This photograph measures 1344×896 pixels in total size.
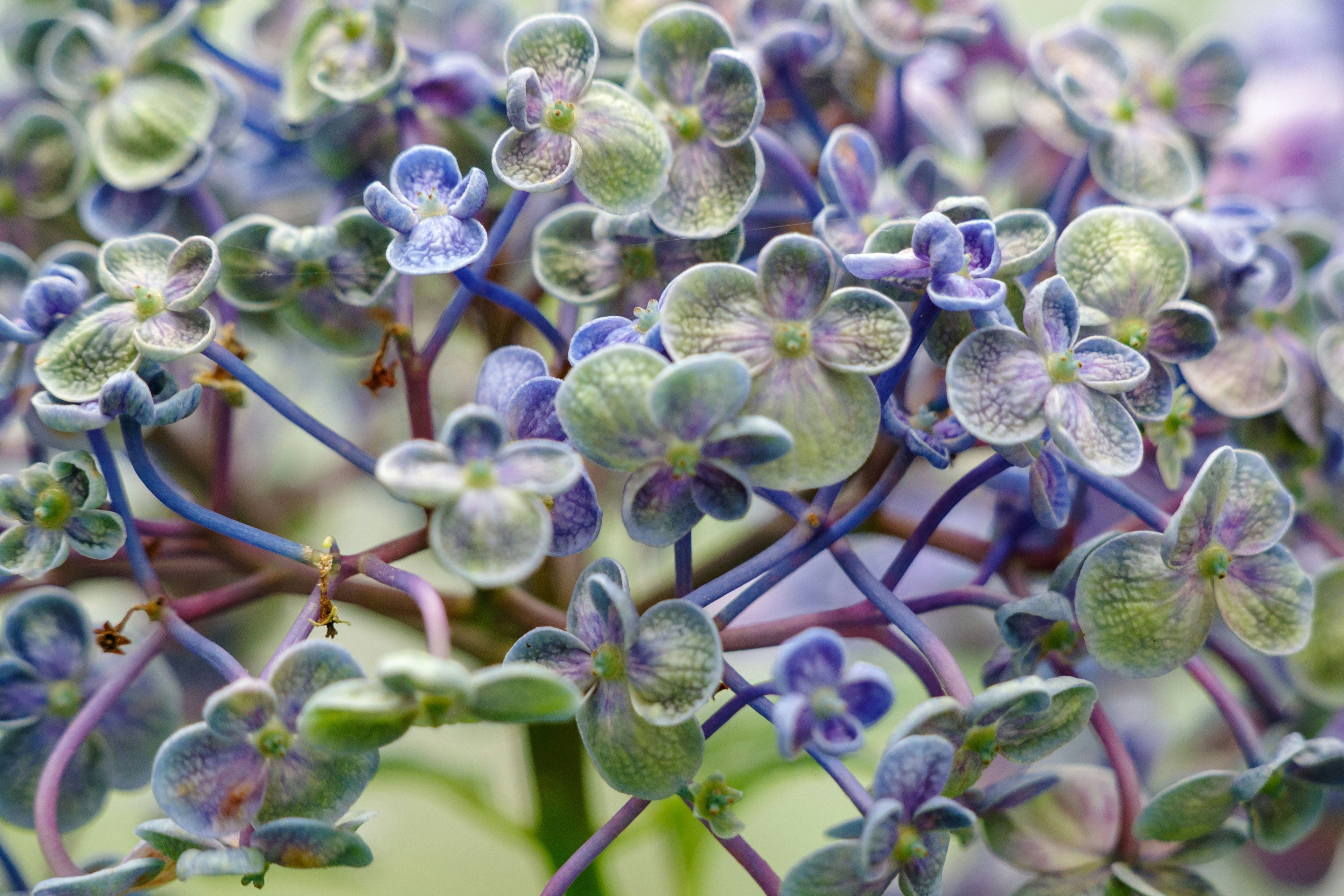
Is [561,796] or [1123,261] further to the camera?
[561,796]

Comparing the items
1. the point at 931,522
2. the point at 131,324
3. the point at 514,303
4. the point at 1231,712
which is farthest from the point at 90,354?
the point at 1231,712

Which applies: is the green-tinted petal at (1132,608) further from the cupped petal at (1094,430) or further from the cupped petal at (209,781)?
the cupped petal at (209,781)

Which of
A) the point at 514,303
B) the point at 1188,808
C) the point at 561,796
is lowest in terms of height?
the point at 561,796

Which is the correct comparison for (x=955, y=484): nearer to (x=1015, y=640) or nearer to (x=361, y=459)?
(x=1015, y=640)

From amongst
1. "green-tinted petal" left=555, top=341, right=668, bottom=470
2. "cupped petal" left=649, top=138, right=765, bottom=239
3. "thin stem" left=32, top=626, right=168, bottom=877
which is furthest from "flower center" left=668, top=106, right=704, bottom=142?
"thin stem" left=32, top=626, right=168, bottom=877

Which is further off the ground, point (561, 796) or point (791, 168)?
point (791, 168)

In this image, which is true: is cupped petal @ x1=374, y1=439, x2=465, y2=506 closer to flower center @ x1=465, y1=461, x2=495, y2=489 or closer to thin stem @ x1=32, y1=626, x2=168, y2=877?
flower center @ x1=465, y1=461, x2=495, y2=489

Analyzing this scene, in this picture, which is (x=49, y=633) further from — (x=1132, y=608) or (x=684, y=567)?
(x=1132, y=608)
